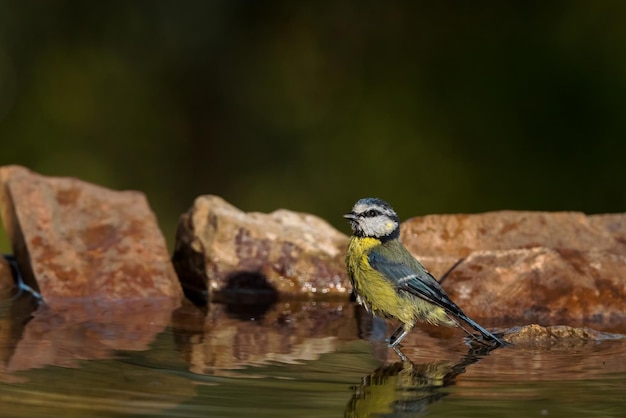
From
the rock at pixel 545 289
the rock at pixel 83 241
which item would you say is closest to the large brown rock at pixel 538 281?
the rock at pixel 545 289

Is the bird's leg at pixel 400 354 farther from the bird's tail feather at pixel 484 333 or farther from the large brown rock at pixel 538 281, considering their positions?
the large brown rock at pixel 538 281

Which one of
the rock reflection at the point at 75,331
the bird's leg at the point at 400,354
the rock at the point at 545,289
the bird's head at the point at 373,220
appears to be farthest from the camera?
the rock at the point at 545,289

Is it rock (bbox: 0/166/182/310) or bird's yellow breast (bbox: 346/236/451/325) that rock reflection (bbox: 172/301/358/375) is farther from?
rock (bbox: 0/166/182/310)

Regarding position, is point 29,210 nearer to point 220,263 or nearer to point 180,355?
point 220,263

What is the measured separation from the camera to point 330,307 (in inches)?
170

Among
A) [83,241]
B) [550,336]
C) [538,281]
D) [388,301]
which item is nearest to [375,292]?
[388,301]

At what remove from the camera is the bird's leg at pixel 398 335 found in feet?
11.3

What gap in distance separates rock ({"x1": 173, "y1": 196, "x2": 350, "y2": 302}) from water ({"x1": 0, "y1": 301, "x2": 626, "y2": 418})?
758 millimetres

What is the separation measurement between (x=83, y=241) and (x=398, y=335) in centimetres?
168

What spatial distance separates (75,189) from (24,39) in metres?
Result: 2.98

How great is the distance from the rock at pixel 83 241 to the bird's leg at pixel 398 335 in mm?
1052

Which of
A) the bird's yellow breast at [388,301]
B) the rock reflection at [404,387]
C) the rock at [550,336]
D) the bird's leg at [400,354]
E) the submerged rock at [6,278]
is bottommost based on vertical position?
the rock reflection at [404,387]

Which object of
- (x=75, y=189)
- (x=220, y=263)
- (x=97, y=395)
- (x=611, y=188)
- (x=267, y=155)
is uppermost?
(x=267, y=155)

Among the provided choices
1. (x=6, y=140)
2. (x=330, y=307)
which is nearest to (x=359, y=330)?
(x=330, y=307)
